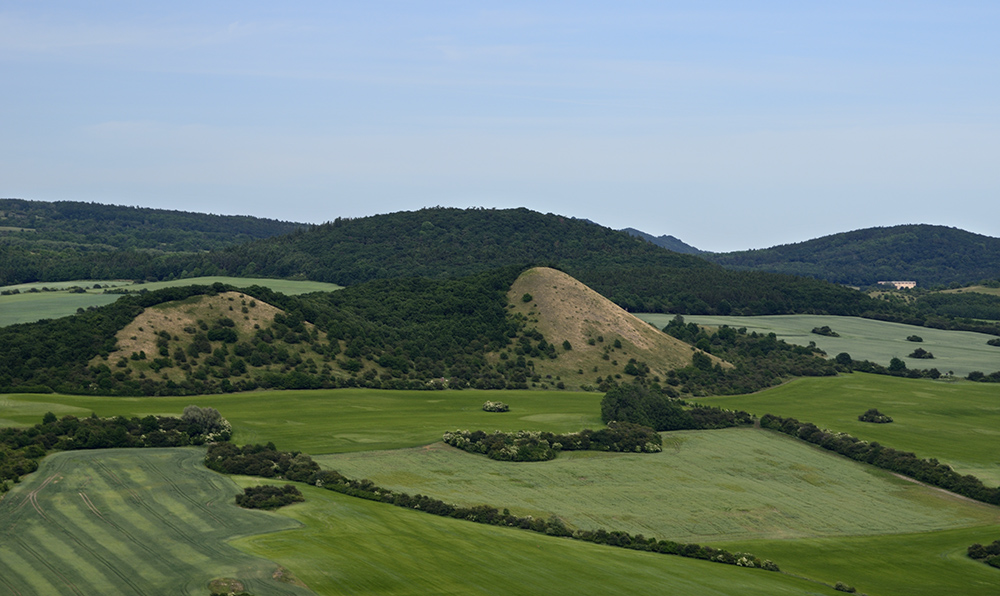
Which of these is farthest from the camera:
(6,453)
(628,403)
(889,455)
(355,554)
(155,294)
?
(155,294)

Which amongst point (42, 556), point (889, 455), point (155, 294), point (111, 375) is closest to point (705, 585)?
point (42, 556)

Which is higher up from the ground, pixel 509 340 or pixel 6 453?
pixel 509 340

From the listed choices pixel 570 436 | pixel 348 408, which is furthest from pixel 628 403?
pixel 348 408

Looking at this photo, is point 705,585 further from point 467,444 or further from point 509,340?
point 509,340

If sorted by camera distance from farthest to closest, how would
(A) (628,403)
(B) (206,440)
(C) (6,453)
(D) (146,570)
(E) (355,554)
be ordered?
(A) (628,403) → (B) (206,440) → (C) (6,453) → (E) (355,554) → (D) (146,570)

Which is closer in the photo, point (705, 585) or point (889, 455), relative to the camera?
point (705, 585)

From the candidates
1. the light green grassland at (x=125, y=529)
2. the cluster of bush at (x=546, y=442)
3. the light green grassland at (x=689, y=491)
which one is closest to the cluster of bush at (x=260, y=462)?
the light green grassland at (x=125, y=529)
